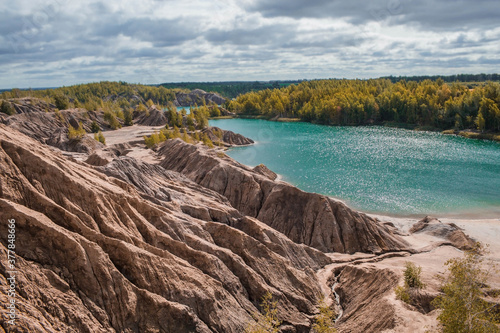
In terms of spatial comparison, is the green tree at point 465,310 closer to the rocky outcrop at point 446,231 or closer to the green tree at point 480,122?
the rocky outcrop at point 446,231

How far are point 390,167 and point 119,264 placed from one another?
75887mm

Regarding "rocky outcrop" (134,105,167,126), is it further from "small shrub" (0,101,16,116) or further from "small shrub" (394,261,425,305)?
"small shrub" (394,261,425,305)

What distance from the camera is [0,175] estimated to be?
60.2 feet

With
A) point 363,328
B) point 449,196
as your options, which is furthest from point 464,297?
point 449,196

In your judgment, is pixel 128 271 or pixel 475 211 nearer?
pixel 128 271

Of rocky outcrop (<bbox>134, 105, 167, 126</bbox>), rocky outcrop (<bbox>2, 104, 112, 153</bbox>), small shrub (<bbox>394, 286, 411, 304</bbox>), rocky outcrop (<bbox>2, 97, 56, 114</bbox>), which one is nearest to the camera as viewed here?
small shrub (<bbox>394, 286, 411, 304</bbox>)

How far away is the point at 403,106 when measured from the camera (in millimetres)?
149250

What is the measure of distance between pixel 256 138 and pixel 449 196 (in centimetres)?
7543

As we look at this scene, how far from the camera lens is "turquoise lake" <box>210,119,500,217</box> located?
61406mm

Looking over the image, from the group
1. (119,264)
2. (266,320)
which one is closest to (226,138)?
(266,320)

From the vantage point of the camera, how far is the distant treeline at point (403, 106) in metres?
125

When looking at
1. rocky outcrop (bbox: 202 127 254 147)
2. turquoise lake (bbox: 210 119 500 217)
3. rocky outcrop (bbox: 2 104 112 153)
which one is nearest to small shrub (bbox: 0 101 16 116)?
rocky outcrop (bbox: 2 104 112 153)

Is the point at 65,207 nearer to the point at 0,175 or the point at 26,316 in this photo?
the point at 0,175

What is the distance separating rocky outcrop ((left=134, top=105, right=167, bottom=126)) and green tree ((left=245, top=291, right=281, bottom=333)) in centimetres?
13217
